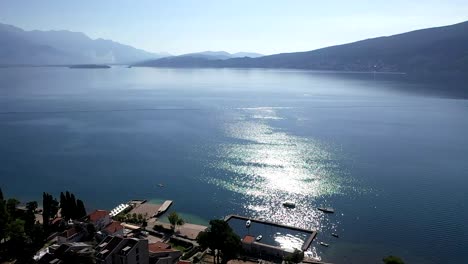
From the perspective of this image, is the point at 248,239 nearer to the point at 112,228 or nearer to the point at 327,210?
the point at 112,228

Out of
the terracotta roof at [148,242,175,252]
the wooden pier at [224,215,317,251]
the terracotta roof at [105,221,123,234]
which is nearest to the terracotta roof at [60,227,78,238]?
the terracotta roof at [105,221,123,234]

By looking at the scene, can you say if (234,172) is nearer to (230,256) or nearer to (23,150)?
(230,256)

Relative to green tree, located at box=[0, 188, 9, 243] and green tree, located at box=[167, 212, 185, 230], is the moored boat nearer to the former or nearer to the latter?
green tree, located at box=[167, 212, 185, 230]

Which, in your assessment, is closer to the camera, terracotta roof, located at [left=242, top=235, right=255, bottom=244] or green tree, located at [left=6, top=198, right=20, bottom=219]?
terracotta roof, located at [left=242, top=235, right=255, bottom=244]

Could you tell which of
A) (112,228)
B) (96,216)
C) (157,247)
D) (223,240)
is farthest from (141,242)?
(96,216)

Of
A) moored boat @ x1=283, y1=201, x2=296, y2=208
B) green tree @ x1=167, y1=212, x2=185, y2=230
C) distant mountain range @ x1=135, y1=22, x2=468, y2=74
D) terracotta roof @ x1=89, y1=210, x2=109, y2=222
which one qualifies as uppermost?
distant mountain range @ x1=135, y1=22, x2=468, y2=74

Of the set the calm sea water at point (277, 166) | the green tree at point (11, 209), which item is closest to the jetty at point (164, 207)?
the calm sea water at point (277, 166)
